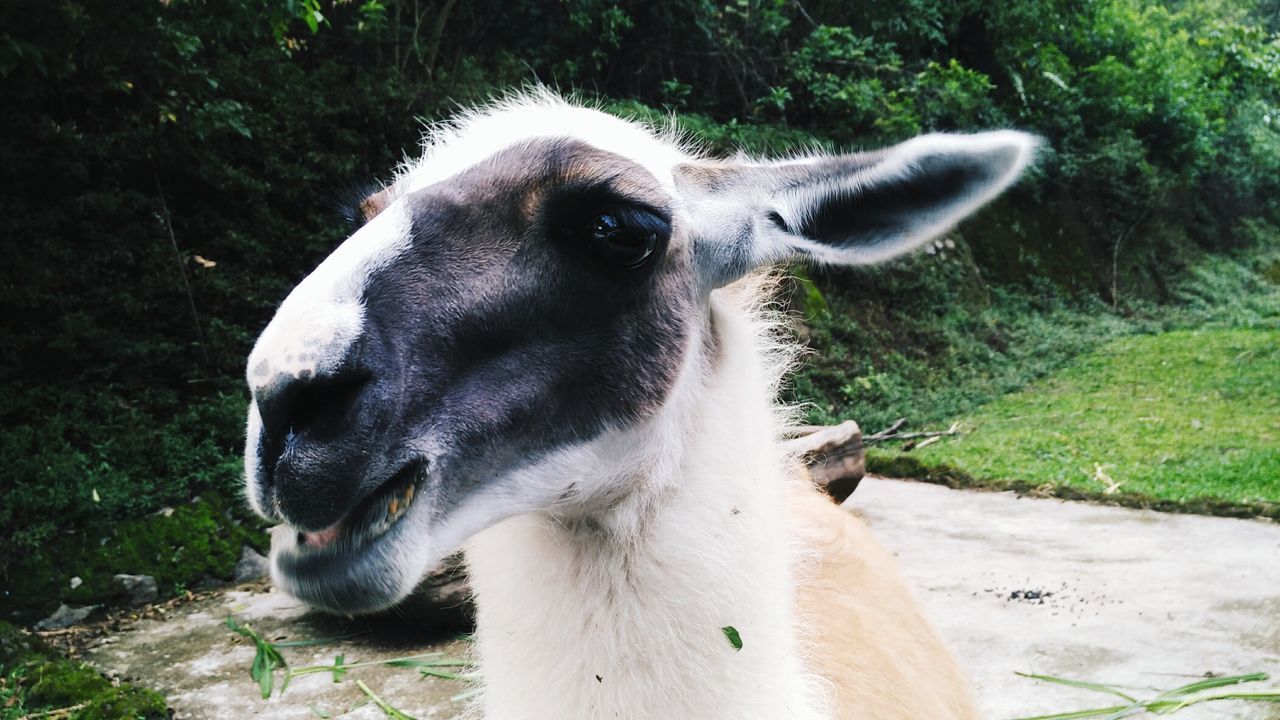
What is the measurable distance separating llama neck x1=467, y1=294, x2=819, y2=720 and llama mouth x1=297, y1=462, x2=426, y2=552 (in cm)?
40

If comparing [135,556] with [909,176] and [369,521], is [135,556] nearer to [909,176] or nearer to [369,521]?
[369,521]

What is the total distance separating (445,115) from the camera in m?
9.61

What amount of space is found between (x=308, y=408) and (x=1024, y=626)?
439 cm

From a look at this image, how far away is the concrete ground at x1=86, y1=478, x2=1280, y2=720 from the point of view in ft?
12.9

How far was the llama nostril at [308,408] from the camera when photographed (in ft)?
4.49

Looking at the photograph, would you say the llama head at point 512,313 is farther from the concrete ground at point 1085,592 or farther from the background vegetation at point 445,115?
the concrete ground at point 1085,592

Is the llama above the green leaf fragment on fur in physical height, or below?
Answer: above

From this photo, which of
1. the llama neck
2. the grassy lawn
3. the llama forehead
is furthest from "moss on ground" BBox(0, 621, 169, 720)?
the grassy lawn

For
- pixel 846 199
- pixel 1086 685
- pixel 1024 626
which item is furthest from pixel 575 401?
pixel 1024 626

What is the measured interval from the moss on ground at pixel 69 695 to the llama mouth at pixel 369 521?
2712 millimetres

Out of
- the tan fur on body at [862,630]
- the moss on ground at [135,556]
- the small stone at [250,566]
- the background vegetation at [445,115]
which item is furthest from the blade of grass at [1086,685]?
the moss on ground at [135,556]

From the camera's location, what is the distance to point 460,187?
5.72 ft

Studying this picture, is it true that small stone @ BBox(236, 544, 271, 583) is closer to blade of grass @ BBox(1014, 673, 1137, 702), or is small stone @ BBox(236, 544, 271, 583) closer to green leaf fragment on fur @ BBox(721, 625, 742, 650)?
blade of grass @ BBox(1014, 673, 1137, 702)

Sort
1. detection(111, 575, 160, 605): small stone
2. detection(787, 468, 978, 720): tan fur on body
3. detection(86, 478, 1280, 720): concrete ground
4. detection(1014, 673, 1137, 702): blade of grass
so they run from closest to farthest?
detection(787, 468, 978, 720): tan fur on body
detection(1014, 673, 1137, 702): blade of grass
detection(86, 478, 1280, 720): concrete ground
detection(111, 575, 160, 605): small stone
